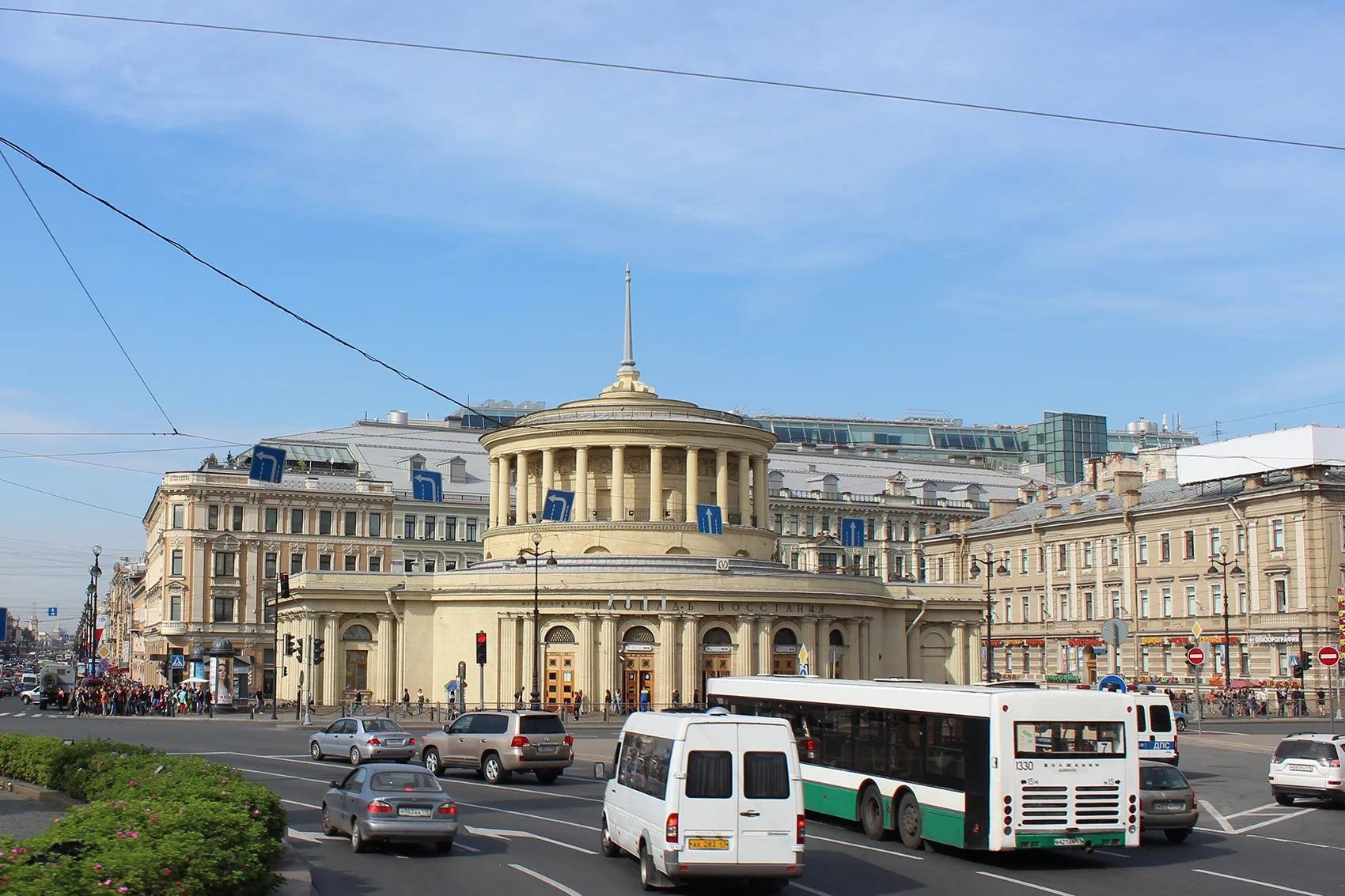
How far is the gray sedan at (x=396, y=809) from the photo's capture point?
913 inches

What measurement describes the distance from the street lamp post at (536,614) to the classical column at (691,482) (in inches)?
297

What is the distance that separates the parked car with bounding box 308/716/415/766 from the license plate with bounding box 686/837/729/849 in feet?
71.3

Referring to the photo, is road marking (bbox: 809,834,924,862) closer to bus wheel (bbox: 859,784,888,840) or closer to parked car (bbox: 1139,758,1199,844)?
bus wheel (bbox: 859,784,888,840)

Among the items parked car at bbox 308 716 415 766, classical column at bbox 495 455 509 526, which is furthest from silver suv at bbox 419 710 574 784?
classical column at bbox 495 455 509 526

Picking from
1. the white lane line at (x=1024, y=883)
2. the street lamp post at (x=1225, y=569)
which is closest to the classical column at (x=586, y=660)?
the street lamp post at (x=1225, y=569)

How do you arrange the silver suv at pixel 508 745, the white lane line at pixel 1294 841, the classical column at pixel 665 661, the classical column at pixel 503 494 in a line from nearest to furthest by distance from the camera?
the white lane line at pixel 1294 841
the silver suv at pixel 508 745
the classical column at pixel 665 661
the classical column at pixel 503 494

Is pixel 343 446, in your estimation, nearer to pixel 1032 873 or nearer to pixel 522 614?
pixel 522 614

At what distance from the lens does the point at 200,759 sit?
2334 cm

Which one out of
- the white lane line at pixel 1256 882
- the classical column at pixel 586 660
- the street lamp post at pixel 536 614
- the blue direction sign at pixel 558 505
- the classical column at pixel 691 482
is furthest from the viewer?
the classical column at pixel 691 482

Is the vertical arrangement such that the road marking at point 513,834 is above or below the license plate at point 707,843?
below

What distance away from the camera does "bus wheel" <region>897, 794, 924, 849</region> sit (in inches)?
976

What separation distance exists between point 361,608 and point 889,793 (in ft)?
172

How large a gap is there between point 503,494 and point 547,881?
62.0m

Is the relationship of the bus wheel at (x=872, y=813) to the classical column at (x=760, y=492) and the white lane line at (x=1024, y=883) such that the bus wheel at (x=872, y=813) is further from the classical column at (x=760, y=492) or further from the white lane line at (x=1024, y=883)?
the classical column at (x=760, y=492)
